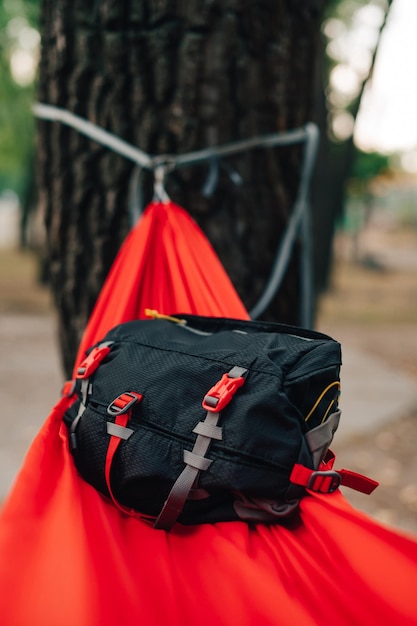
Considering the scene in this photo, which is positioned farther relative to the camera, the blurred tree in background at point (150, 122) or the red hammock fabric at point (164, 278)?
the blurred tree in background at point (150, 122)

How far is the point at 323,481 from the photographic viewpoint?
1.07 metres

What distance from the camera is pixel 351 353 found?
23.7ft

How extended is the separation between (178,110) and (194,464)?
104 cm

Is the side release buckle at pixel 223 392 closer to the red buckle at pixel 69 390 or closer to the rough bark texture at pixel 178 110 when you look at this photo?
the red buckle at pixel 69 390

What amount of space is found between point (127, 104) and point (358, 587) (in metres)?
1.35

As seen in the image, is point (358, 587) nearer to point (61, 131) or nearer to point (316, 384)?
point (316, 384)

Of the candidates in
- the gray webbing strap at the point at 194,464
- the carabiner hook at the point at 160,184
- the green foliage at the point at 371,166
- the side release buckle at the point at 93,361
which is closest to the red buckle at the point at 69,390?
the side release buckle at the point at 93,361

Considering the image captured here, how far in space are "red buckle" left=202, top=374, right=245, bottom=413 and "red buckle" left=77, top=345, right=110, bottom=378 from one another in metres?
0.30

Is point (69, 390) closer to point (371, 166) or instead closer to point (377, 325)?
point (377, 325)

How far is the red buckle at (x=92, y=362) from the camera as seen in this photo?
1.28 meters

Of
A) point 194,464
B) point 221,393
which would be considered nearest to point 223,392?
point 221,393

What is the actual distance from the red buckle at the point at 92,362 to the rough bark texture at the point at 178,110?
0.61 meters

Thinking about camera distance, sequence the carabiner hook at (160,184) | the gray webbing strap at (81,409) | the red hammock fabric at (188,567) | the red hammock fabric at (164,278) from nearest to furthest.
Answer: the red hammock fabric at (188,567)
the gray webbing strap at (81,409)
the red hammock fabric at (164,278)
the carabiner hook at (160,184)

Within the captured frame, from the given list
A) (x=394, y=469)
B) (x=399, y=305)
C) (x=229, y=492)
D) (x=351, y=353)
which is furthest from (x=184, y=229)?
(x=399, y=305)
